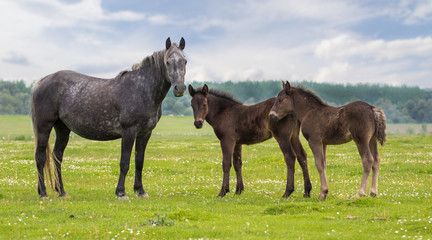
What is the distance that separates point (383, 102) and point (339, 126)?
429 feet

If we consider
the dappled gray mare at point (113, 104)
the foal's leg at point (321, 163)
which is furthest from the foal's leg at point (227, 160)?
the foal's leg at point (321, 163)

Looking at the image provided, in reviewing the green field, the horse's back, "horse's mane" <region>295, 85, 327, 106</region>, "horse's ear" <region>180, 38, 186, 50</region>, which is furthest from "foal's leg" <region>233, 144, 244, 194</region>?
the horse's back

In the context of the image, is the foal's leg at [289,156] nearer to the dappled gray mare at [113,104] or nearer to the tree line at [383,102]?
the dappled gray mare at [113,104]

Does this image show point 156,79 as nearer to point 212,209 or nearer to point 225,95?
point 225,95

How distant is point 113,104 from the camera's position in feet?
41.4

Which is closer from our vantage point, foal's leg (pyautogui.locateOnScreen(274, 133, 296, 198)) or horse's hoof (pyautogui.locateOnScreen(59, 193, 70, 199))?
foal's leg (pyautogui.locateOnScreen(274, 133, 296, 198))

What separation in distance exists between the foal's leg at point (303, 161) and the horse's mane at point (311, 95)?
4.27 feet

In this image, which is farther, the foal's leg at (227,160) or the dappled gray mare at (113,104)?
the foal's leg at (227,160)

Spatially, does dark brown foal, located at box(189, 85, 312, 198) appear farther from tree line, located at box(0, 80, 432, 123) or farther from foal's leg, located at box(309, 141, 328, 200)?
tree line, located at box(0, 80, 432, 123)

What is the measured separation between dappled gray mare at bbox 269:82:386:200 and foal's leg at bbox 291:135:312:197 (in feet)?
2.19

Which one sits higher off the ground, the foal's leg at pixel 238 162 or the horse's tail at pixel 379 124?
the horse's tail at pixel 379 124

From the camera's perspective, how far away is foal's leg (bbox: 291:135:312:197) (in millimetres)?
12898

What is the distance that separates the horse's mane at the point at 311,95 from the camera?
1269cm

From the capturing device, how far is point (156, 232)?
27.4 feet
